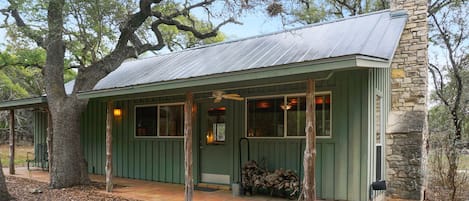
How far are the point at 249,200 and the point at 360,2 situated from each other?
42.3ft

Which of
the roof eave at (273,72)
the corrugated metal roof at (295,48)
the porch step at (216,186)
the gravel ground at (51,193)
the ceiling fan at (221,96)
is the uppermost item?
the corrugated metal roof at (295,48)

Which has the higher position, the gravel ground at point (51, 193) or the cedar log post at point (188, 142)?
the cedar log post at point (188, 142)

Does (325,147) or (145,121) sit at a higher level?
(145,121)

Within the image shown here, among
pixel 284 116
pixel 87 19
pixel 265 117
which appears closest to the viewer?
pixel 284 116

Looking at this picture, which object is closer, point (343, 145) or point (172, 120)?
point (343, 145)

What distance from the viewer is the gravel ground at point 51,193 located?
6.99 metres

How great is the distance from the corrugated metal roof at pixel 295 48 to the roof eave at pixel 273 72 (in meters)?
0.14

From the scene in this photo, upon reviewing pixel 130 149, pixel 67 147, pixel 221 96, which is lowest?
pixel 130 149

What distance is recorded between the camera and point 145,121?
9336mm

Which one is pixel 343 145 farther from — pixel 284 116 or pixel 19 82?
pixel 19 82

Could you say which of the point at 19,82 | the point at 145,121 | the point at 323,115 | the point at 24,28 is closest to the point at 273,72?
the point at 323,115

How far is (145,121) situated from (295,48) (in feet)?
14.8

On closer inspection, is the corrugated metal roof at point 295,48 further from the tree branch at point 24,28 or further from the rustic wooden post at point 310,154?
the tree branch at point 24,28

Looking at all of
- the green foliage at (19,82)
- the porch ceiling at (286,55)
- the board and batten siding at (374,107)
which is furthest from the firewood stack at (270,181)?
the green foliage at (19,82)
